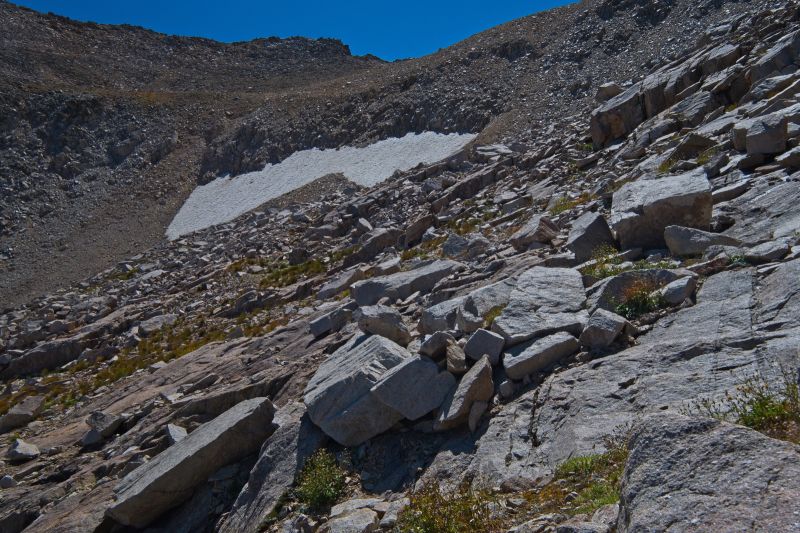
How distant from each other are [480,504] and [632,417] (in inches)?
70.4

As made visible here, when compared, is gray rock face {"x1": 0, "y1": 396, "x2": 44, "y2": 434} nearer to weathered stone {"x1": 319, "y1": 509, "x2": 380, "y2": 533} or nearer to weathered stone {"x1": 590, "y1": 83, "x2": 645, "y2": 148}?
weathered stone {"x1": 319, "y1": 509, "x2": 380, "y2": 533}

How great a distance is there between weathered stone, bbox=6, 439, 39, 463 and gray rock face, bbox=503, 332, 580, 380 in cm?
1129

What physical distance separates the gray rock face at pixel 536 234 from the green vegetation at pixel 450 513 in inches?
→ 315

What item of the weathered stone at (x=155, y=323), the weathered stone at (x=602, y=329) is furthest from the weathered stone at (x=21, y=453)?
the weathered stone at (x=602, y=329)

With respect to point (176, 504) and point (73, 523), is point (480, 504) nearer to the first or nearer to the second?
point (176, 504)

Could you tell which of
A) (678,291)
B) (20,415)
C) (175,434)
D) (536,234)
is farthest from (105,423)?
(678,291)

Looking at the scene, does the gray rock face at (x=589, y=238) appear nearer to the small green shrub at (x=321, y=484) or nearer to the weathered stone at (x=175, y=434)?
the small green shrub at (x=321, y=484)

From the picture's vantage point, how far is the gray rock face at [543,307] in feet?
28.8

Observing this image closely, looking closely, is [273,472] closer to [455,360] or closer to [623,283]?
[455,360]

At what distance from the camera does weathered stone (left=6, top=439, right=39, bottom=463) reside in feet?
46.1

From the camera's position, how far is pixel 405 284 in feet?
48.0

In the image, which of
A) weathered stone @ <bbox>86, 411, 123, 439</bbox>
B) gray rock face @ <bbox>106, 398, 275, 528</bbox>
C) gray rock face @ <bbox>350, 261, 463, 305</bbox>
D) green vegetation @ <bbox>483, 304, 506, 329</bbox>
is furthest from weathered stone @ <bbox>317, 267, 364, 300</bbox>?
green vegetation @ <bbox>483, 304, 506, 329</bbox>

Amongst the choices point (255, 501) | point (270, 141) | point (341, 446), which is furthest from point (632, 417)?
point (270, 141)

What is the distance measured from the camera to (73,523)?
10.3 m
